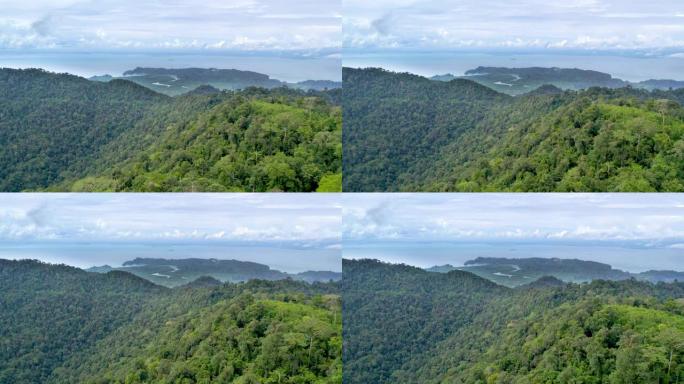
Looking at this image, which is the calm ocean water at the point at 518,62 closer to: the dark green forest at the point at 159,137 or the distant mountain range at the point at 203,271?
the dark green forest at the point at 159,137

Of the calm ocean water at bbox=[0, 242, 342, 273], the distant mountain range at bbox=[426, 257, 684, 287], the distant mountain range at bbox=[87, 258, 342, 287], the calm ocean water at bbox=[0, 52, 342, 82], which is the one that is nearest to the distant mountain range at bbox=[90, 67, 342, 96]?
the calm ocean water at bbox=[0, 52, 342, 82]

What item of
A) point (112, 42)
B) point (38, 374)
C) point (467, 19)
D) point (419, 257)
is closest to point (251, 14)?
point (112, 42)

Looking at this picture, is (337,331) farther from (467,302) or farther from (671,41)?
(671,41)

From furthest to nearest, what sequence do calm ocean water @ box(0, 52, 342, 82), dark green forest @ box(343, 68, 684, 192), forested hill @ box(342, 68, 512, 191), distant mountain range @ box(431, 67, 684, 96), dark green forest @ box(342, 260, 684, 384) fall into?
calm ocean water @ box(0, 52, 342, 82)
forested hill @ box(342, 68, 512, 191)
distant mountain range @ box(431, 67, 684, 96)
dark green forest @ box(343, 68, 684, 192)
dark green forest @ box(342, 260, 684, 384)

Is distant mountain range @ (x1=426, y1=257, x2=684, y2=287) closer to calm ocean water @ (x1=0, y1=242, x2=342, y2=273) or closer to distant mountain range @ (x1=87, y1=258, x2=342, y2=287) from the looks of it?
calm ocean water @ (x1=0, y1=242, x2=342, y2=273)

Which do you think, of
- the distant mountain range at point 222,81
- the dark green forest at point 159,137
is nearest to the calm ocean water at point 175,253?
the dark green forest at point 159,137
